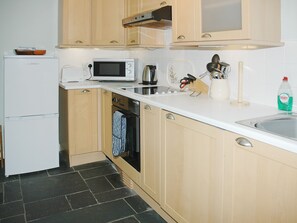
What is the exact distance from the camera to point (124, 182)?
9.51ft

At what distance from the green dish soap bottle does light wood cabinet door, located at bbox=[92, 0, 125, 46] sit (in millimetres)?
2095

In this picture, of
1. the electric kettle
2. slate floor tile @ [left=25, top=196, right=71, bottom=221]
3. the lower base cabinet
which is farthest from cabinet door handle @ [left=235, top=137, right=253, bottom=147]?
the electric kettle

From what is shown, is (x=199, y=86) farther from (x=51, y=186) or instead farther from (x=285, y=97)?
(x=51, y=186)

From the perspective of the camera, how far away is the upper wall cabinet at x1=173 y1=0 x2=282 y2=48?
174 centimetres

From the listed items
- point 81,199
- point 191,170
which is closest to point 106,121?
point 81,199

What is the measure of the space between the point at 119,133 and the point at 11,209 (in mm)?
1101

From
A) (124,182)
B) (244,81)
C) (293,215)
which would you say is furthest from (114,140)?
(293,215)

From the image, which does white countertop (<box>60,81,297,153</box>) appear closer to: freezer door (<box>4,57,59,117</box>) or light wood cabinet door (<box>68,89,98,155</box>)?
light wood cabinet door (<box>68,89,98,155</box>)

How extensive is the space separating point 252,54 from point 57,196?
205cm

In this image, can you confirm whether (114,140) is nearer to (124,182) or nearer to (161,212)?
(124,182)

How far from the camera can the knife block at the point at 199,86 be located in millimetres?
2592

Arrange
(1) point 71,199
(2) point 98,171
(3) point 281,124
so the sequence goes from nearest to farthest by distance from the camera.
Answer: (3) point 281,124 < (1) point 71,199 < (2) point 98,171

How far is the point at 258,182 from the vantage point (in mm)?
1358

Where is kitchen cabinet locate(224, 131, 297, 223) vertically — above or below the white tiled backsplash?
below
